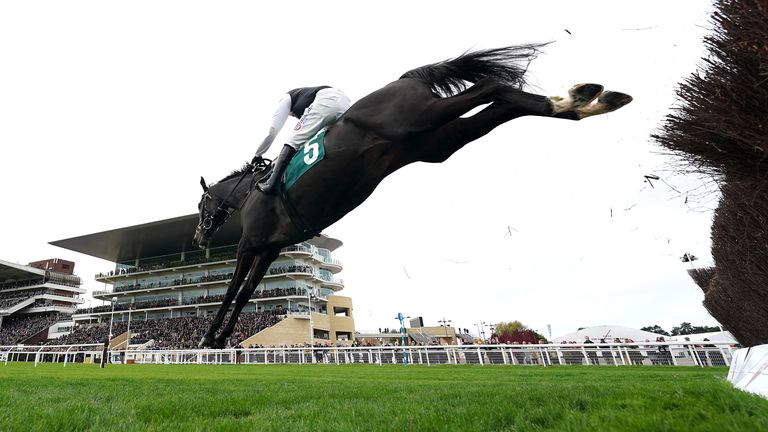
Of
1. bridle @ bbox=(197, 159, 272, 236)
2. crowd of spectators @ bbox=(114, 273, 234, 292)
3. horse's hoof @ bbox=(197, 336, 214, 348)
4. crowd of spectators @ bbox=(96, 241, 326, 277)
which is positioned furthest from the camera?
crowd of spectators @ bbox=(114, 273, 234, 292)

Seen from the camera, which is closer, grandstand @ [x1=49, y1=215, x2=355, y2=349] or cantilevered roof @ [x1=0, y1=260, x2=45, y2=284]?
grandstand @ [x1=49, y1=215, x2=355, y2=349]

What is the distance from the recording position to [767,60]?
2502 millimetres

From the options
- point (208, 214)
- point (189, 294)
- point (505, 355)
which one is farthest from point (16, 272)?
point (208, 214)

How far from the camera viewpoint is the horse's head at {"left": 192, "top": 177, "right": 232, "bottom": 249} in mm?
4660

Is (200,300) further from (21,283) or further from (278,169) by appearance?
(278,169)

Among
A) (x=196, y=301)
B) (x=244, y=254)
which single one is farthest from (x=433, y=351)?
(x=196, y=301)

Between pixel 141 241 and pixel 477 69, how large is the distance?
54648 mm

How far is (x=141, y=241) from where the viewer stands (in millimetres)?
50031

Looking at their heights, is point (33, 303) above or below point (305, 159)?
above

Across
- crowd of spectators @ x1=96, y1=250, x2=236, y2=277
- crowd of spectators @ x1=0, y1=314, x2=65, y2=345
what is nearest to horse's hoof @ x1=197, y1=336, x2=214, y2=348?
crowd of spectators @ x1=96, y1=250, x2=236, y2=277

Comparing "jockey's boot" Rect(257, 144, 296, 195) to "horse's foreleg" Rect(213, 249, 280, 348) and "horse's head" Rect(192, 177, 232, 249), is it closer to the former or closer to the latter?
"horse's foreleg" Rect(213, 249, 280, 348)

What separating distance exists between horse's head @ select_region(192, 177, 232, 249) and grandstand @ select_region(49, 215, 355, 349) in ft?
125

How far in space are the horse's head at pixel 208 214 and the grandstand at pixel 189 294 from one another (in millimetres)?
38203

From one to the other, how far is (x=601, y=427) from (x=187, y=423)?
2.39m
